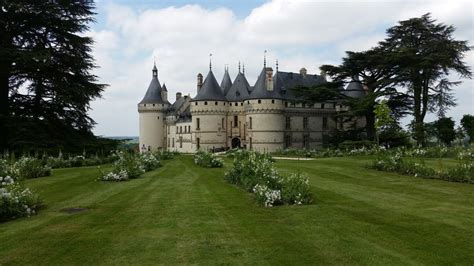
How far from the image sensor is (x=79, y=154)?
21.9 meters

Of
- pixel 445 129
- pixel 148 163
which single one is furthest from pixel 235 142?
pixel 148 163

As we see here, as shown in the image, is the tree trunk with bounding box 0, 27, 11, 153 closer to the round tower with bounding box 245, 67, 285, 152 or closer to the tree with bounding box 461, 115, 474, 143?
the round tower with bounding box 245, 67, 285, 152

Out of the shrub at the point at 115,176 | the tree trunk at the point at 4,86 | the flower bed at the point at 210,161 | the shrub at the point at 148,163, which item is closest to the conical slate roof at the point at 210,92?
the tree trunk at the point at 4,86

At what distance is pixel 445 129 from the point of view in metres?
36.5

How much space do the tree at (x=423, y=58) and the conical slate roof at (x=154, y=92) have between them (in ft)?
114

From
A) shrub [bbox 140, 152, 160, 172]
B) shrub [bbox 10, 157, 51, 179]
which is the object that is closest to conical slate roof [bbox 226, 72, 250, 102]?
shrub [bbox 140, 152, 160, 172]

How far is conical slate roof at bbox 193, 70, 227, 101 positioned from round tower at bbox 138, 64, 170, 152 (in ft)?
45.8

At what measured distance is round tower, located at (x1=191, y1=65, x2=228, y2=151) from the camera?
49.2 meters

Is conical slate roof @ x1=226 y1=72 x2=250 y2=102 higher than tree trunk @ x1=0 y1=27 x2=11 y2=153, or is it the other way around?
conical slate roof @ x1=226 y1=72 x2=250 y2=102

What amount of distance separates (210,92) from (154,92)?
15501 millimetres

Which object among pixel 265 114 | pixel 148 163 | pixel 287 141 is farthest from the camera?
pixel 287 141

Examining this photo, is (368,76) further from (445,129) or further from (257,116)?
(257,116)

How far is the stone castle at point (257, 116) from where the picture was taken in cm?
4709

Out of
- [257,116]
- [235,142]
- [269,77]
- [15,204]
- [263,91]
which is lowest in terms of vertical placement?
[15,204]
